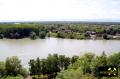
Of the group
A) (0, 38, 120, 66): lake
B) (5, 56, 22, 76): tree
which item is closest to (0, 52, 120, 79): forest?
(5, 56, 22, 76): tree

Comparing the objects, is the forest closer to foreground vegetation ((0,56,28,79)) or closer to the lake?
foreground vegetation ((0,56,28,79))

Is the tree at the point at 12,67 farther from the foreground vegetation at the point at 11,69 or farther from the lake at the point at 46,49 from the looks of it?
the lake at the point at 46,49

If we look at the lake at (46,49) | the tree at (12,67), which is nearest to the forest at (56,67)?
the tree at (12,67)

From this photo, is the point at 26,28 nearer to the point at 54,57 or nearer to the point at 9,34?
the point at 9,34

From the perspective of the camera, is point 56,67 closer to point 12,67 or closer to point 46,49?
point 12,67

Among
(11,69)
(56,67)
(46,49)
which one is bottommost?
(46,49)

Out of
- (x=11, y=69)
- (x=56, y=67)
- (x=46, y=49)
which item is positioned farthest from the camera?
(x=46, y=49)

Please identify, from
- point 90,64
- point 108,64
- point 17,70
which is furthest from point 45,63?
point 108,64

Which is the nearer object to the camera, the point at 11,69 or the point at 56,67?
the point at 11,69

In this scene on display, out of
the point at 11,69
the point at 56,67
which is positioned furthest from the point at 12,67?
the point at 56,67
